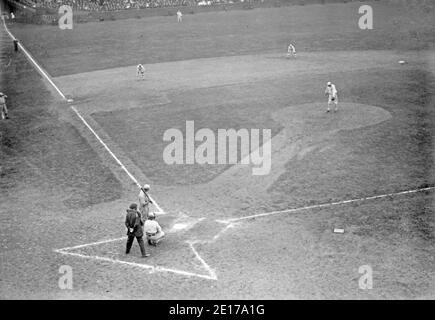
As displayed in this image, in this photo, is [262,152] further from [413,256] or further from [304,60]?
[304,60]

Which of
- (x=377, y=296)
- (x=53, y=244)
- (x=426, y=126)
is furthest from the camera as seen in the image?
(x=426, y=126)

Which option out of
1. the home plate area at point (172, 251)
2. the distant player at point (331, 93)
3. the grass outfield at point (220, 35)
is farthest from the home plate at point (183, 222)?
the grass outfield at point (220, 35)

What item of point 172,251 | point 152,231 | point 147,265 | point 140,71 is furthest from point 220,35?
point 147,265

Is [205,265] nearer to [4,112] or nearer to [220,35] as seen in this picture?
[4,112]

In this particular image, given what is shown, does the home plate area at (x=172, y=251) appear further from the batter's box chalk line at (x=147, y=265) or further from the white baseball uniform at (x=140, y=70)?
the white baseball uniform at (x=140, y=70)

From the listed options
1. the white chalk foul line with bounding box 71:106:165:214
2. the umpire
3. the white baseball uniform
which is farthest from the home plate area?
the white baseball uniform

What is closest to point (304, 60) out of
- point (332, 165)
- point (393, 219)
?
point (332, 165)
